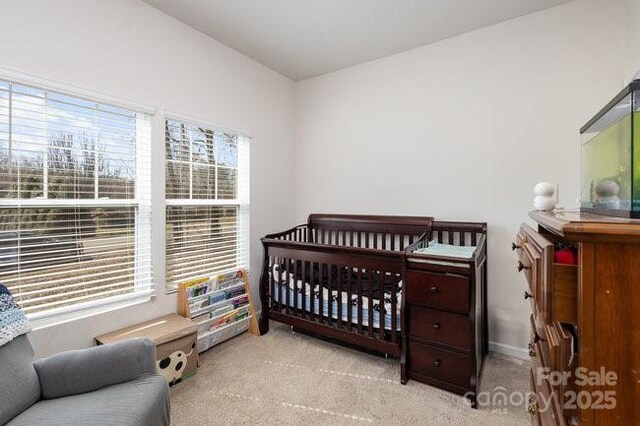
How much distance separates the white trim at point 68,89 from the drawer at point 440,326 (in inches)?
89.7

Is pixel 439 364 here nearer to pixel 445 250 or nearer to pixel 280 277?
pixel 445 250

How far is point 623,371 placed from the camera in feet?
2.10

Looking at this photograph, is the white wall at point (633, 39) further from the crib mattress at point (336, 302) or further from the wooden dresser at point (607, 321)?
the crib mattress at point (336, 302)

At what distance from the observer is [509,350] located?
234 centimetres

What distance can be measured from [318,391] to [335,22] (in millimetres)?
2613

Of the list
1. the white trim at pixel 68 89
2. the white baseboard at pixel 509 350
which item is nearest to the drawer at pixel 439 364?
the white baseboard at pixel 509 350

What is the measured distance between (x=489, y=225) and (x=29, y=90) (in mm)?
3117

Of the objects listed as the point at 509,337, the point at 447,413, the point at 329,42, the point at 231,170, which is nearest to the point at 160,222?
the point at 231,170

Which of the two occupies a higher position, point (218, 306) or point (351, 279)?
point (351, 279)

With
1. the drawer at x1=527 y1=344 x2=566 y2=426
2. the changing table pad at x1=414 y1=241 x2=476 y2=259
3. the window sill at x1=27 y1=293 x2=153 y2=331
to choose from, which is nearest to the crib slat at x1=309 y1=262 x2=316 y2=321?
the changing table pad at x1=414 y1=241 x2=476 y2=259

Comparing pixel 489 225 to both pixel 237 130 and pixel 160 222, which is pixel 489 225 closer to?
pixel 237 130

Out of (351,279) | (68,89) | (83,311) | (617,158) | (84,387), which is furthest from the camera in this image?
(351,279)

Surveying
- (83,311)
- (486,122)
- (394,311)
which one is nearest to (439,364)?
(394,311)

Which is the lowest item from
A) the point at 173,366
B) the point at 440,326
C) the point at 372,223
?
the point at 173,366
